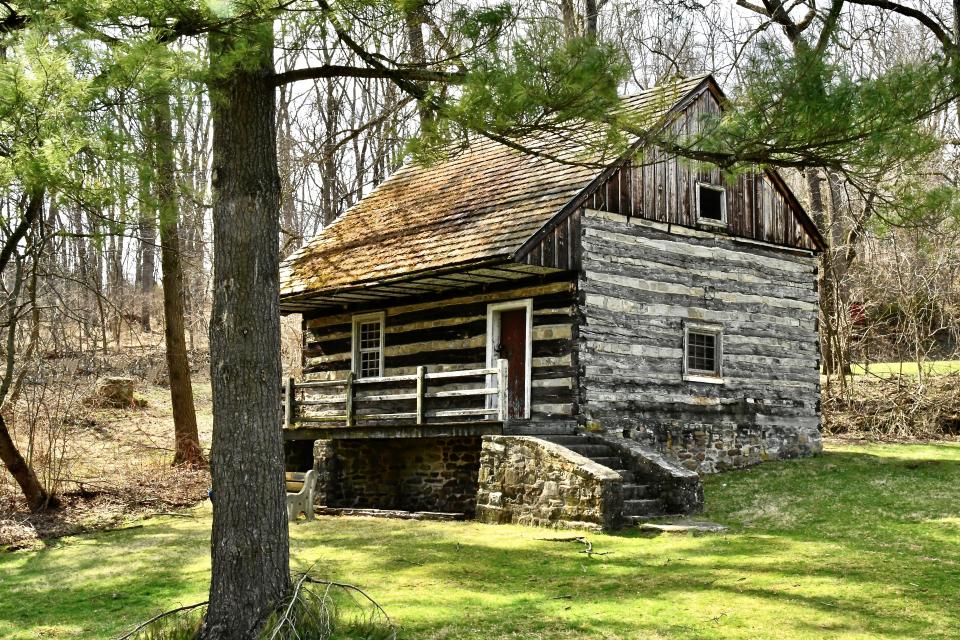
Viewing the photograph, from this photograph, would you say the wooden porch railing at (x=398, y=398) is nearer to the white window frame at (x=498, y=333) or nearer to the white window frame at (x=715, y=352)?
the white window frame at (x=498, y=333)

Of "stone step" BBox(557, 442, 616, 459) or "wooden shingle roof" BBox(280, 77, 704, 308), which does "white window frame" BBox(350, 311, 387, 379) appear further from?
"stone step" BBox(557, 442, 616, 459)

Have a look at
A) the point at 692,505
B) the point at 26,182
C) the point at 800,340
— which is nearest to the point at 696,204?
the point at 800,340

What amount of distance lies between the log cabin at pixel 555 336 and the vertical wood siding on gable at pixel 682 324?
36 mm

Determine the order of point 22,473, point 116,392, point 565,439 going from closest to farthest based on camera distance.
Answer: point 565,439
point 22,473
point 116,392

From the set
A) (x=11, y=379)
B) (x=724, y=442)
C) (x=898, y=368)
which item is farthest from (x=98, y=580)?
(x=898, y=368)

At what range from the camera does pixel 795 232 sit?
18859 millimetres

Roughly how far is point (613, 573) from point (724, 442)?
25.1ft

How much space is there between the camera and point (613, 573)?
32.7 ft

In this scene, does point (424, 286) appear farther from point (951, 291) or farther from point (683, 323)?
point (951, 291)

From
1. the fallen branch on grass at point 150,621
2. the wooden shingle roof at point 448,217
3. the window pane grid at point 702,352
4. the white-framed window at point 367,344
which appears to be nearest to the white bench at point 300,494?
→ the wooden shingle roof at point 448,217

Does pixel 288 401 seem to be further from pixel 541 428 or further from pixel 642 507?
pixel 642 507

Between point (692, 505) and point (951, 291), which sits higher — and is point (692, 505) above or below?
below

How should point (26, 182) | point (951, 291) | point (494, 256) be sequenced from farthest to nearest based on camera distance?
point (951, 291) → point (494, 256) → point (26, 182)

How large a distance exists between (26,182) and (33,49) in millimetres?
1601
